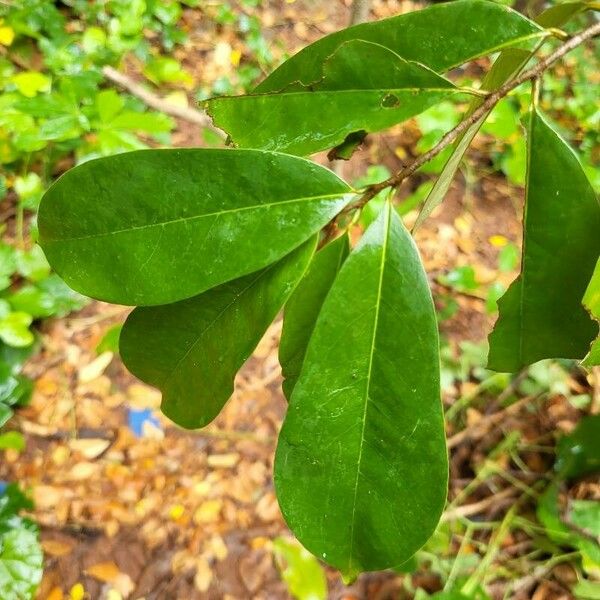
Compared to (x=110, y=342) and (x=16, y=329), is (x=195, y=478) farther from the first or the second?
(x=16, y=329)

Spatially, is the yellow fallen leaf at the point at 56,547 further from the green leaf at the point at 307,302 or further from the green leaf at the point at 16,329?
the green leaf at the point at 307,302

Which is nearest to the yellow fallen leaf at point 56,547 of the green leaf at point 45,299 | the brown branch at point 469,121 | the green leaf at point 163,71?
the green leaf at point 45,299

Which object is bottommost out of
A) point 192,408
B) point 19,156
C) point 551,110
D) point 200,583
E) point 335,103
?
point 200,583

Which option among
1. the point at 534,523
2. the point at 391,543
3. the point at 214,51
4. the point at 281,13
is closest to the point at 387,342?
the point at 391,543

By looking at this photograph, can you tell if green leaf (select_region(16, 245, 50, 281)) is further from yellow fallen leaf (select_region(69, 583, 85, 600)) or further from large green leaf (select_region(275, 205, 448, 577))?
large green leaf (select_region(275, 205, 448, 577))

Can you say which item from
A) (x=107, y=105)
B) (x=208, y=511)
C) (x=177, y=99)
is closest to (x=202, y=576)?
(x=208, y=511)

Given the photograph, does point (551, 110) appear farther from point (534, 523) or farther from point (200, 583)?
point (200, 583)
